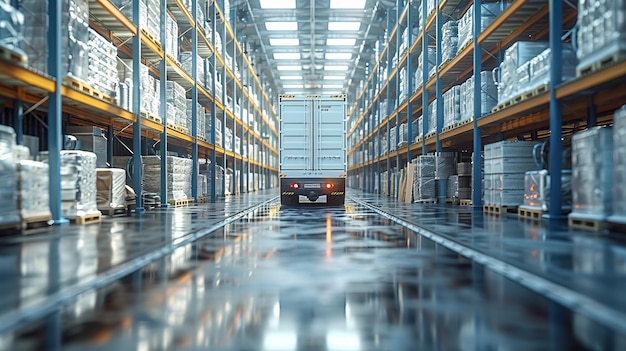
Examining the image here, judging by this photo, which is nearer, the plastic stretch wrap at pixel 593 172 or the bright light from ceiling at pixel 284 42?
the plastic stretch wrap at pixel 593 172

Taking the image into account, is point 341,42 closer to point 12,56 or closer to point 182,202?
point 182,202

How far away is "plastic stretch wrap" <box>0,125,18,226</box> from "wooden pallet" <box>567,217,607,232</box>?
25.7 feet

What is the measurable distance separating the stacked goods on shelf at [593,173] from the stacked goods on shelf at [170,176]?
1000cm

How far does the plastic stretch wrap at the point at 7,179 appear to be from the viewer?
23.8ft

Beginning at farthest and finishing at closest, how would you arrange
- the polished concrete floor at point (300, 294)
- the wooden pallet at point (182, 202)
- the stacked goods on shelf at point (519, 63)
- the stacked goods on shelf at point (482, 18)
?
the wooden pallet at point (182, 202), the stacked goods on shelf at point (482, 18), the stacked goods on shelf at point (519, 63), the polished concrete floor at point (300, 294)

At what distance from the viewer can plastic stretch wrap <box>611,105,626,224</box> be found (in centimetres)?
675

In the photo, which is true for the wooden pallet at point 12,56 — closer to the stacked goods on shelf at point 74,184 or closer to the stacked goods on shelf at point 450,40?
the stacked goods on shelf at point 74,184

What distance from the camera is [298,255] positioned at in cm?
592

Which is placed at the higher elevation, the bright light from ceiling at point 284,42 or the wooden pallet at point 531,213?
the bright light from ceiling at point 284,42

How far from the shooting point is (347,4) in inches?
1008

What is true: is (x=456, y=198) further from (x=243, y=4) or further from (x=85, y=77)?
(x=243, y=4)

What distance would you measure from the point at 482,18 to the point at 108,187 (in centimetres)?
938

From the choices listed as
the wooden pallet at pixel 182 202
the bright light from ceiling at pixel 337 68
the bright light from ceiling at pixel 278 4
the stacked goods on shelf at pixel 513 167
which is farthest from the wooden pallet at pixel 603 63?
the bright light from ceiling at pixel 337 68

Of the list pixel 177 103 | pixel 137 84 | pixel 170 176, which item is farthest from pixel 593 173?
pixel 177 103
